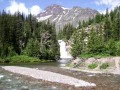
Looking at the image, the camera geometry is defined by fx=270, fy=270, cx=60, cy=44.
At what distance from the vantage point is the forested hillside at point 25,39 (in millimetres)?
134087

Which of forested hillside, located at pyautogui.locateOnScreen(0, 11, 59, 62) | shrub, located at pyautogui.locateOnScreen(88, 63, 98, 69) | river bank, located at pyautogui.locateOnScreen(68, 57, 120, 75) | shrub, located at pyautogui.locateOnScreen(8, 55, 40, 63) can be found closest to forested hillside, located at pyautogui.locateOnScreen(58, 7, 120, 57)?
river bank, located at pyautogui.locateOnScreen(68, 57, 120, 75)

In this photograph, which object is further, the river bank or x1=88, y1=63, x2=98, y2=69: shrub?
x1=88, y1=63, x2=98, y2=69: shrub

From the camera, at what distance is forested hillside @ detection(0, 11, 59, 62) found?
13409cm

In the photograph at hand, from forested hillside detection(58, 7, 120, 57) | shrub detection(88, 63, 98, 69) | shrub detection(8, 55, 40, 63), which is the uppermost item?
forested hillside detection(58, 7, 120, 57)

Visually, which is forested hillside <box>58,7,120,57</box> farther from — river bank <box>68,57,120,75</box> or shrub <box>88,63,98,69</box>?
shrub <box>88,63,98,69</box>

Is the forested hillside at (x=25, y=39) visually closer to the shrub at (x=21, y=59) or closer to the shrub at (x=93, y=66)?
the shrub at (x=21, y=59)

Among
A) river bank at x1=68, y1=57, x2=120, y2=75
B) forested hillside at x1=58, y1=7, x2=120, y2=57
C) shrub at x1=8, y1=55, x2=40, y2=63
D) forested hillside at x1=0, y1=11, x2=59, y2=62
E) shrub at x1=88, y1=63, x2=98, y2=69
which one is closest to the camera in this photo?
river bank at x1=68, y1=57, x2=120, y2=75

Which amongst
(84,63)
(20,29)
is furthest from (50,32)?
(84,63)

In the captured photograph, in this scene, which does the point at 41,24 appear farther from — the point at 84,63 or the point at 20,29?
the point at 84,63

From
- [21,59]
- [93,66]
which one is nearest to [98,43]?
[93,66]

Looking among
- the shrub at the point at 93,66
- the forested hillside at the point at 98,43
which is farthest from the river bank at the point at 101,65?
the forested hillside at the point at 98,43

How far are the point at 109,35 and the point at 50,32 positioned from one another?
126 ft

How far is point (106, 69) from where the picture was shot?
6400 cm

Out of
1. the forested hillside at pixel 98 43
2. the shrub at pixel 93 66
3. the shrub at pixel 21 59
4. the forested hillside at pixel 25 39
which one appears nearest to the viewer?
the shrub at pixel 93 66
